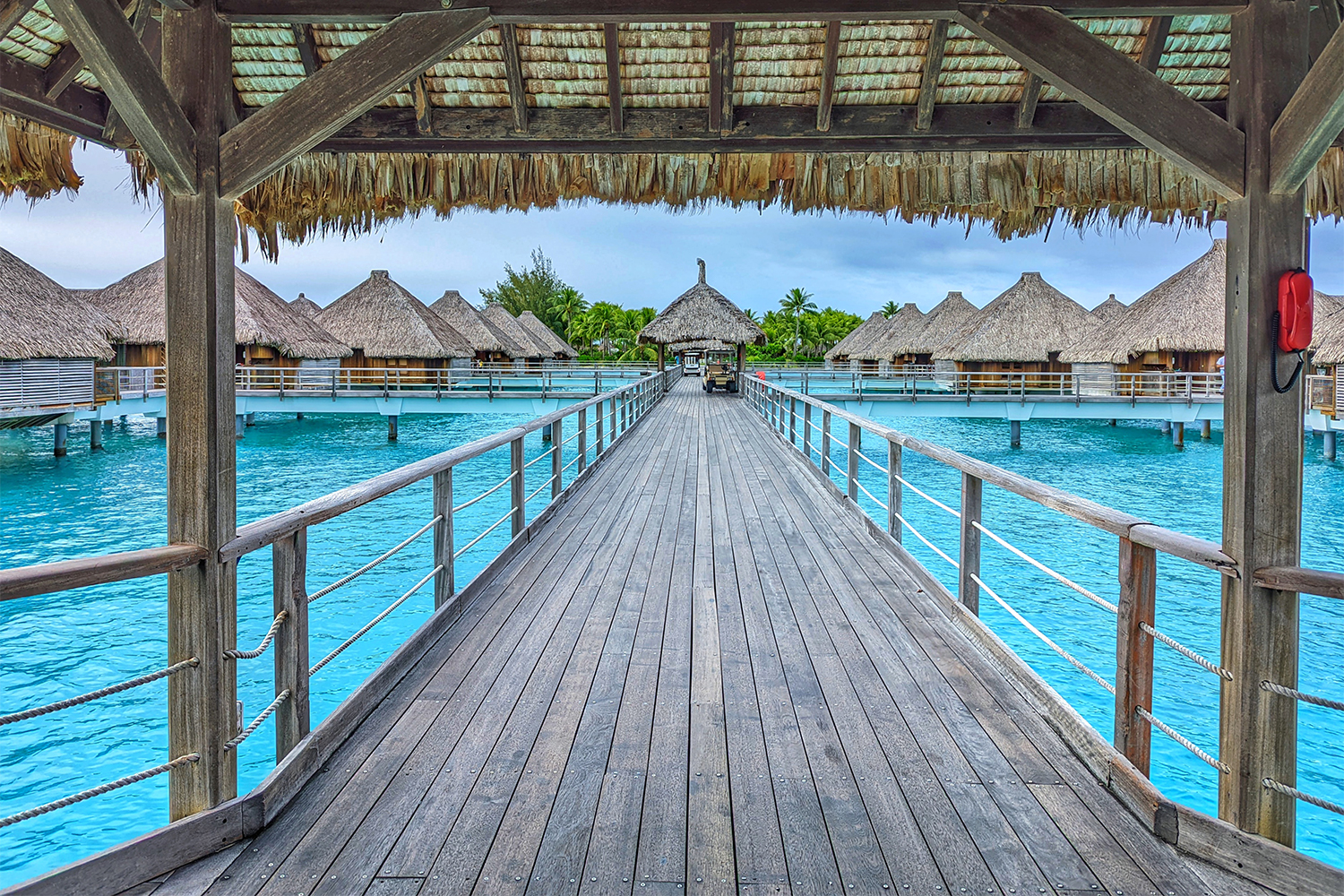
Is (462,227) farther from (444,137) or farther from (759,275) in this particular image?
(444,137)

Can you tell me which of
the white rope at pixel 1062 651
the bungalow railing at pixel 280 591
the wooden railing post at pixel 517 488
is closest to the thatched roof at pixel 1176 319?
the wooden railing post at pixel 517 488

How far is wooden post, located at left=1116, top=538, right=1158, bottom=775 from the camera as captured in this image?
2.04 meters

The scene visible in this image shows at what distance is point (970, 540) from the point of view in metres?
3.37

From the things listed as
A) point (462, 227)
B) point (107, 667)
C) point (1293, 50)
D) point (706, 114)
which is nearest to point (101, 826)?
point (107, 667)

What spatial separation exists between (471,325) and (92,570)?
1233 inches

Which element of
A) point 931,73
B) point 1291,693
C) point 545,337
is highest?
point 545,337

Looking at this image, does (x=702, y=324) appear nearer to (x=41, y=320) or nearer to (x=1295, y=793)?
(x=41, y=320)

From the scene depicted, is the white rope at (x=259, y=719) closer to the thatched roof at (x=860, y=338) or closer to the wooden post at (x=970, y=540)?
the wooden post at (x=970, y=540)

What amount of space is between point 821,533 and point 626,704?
3049 millimetres

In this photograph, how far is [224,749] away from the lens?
190 centimetres

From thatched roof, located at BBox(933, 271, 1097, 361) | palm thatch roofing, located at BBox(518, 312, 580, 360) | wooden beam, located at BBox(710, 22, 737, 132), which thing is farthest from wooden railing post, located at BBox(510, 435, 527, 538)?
palm thatch roofing, located at BBox(518, 312, 580, 360)

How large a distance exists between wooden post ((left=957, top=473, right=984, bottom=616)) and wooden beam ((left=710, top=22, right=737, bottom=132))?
1.94 meters

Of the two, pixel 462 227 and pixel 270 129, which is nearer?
pixel 270 129

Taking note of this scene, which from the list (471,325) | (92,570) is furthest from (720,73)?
(471,325)
